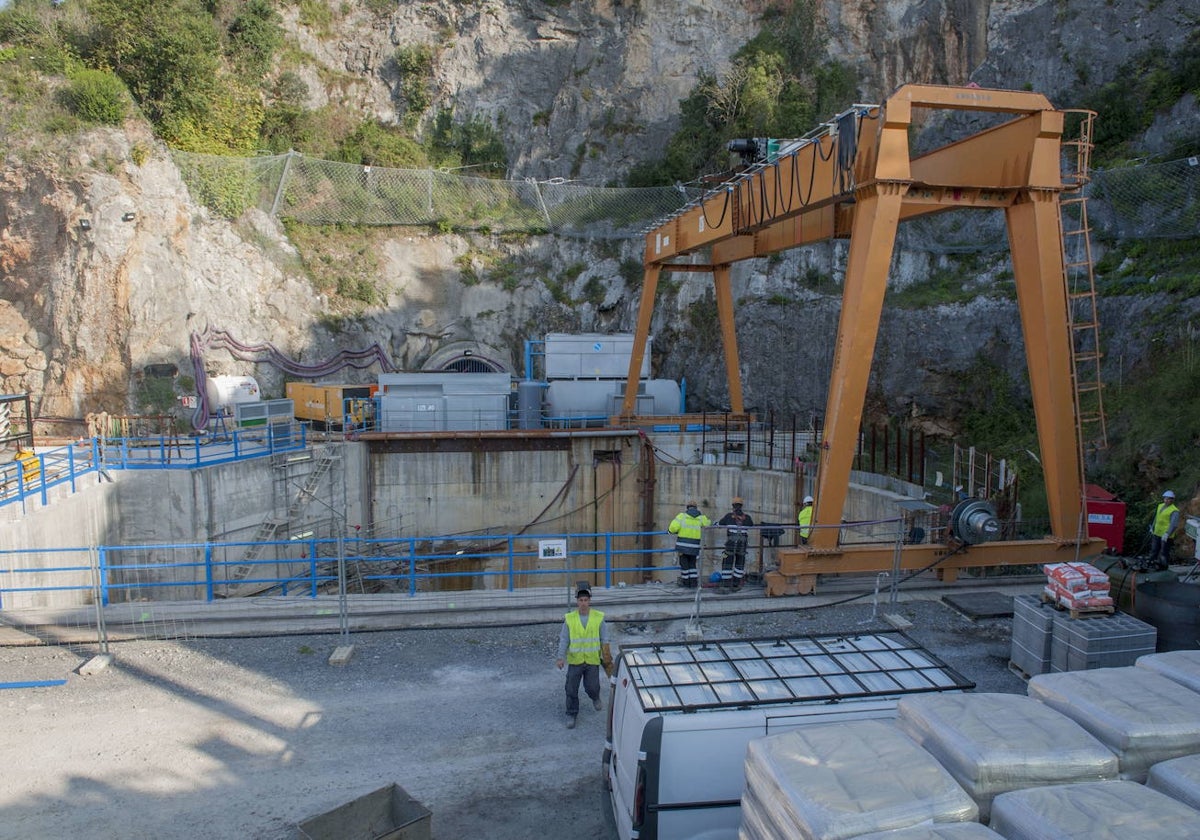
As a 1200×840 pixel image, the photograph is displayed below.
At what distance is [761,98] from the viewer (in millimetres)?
29656

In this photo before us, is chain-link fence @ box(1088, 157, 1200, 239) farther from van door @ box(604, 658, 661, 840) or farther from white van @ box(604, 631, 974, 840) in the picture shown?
van door @ box(604, 658, 661, 840)

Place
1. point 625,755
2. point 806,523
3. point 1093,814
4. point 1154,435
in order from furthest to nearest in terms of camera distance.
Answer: point 1154,435, point 806,523, point 625,755, point 1093,814

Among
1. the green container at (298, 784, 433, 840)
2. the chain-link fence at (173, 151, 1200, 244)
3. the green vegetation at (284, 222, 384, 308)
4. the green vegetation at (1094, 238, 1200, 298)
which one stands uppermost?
the chain-link fence at (173, 151, 1200, 244)

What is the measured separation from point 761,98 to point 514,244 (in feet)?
A: 37.7

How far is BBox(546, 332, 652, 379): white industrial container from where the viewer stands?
23.0 metres

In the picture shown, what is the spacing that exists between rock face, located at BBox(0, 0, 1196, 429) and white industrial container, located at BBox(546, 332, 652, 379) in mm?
3857

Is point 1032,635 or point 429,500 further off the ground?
point 1032,635

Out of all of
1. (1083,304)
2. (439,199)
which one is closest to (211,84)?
(439,199)

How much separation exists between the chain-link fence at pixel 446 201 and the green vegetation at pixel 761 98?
1.99 meters

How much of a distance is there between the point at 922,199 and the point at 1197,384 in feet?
23.2

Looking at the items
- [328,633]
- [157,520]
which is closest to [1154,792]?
[328,633]

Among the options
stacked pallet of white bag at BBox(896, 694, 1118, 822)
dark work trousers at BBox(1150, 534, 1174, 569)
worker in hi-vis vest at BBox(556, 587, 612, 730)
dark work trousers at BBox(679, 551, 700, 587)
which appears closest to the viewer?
stacked pallet of white bag at BBox(896, 694, 1118, 822)

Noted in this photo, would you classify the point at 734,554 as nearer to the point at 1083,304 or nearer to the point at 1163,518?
the point at 1163,518

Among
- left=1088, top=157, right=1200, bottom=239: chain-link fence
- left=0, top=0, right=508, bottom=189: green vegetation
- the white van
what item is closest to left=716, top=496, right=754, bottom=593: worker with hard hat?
the white van
